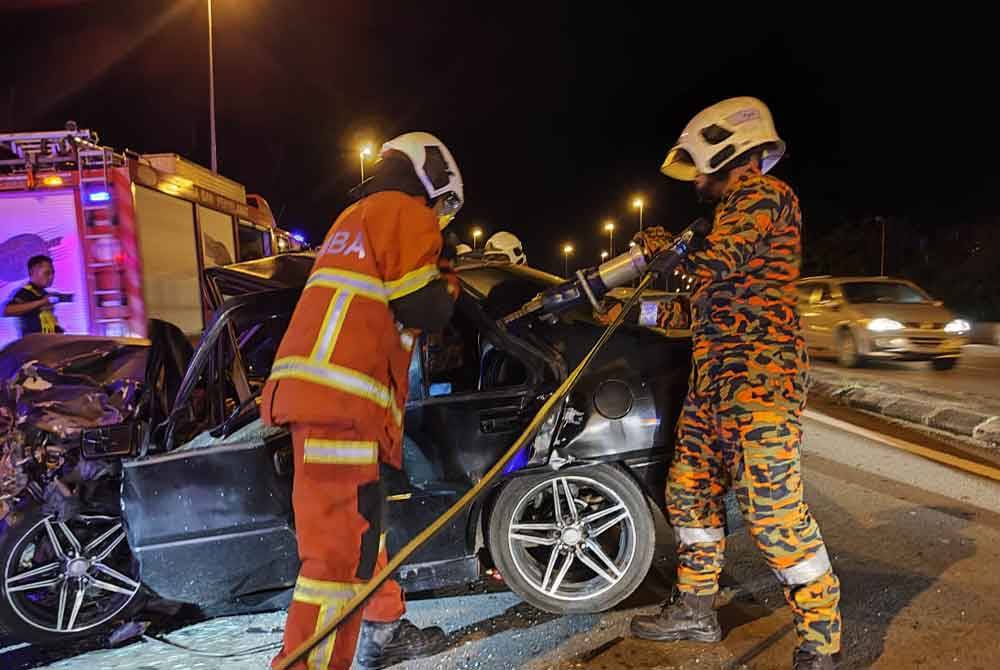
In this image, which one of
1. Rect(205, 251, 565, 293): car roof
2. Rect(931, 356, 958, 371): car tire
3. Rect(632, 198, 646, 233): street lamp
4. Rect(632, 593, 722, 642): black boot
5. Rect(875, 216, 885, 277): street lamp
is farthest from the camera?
Rect(632, 198, 646, 233): street lamp

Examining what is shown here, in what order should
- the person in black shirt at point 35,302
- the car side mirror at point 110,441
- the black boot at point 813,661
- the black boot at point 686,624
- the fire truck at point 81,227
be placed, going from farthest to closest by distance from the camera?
1. the fire truck at point 81,227
2. the person in black shirt at point 35,302
3. the car side mirror at point 110,441
4. the black boot at point 686,624
5. the black boot at point 813,661

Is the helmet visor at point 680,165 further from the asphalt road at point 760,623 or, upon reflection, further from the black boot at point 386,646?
the black boot at point 386,646

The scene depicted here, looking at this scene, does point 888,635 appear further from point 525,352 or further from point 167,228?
point 167,228

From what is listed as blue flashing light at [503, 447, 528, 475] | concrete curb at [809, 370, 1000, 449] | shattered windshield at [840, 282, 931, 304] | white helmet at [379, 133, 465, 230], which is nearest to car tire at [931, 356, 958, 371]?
shattered windshield at [840, 282, 931, 304]

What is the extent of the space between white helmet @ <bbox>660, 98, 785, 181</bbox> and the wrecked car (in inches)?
33.7

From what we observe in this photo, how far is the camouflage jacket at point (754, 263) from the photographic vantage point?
256cm

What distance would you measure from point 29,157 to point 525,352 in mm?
5629

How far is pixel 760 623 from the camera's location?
2.95 m

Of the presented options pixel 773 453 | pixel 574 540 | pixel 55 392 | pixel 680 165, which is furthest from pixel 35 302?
pixel 773 453

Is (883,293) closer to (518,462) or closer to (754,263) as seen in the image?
(754,263)

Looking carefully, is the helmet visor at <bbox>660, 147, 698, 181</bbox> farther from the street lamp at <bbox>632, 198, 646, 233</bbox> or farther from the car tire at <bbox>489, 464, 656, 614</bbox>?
the street lamp at <bbox>632, 198, 646, 233</bbox>

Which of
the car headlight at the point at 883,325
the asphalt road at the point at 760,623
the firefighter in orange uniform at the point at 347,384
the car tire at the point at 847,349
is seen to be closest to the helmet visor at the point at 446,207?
the firefighter in orange uniform at the point at 347,384

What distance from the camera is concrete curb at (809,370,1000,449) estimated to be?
6.02 m

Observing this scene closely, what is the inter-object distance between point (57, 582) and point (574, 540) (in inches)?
89.7
